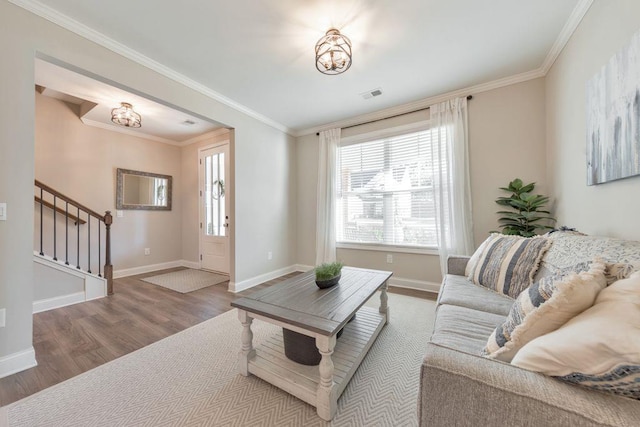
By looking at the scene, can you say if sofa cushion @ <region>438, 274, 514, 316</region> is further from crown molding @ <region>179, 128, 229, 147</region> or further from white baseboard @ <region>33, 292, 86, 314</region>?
crown molding @ <region>179, 128, 229, 147</region>

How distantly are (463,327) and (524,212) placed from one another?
1.99 meters

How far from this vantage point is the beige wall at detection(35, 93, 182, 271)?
337 centimetres

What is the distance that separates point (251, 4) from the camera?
5.69 feet

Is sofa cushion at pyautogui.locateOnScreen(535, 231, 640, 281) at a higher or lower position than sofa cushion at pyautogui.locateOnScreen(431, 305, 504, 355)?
higher

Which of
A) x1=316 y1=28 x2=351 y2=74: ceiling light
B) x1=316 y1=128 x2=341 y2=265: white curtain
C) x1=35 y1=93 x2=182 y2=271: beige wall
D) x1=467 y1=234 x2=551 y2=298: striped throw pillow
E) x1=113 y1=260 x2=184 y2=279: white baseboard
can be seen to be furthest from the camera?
x1=113 y1=260 x2=184 y2=279: white baseboard

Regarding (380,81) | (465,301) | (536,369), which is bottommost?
(465,301)

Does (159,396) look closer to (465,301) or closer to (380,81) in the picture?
(465,301)

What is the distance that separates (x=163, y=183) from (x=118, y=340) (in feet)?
11.4

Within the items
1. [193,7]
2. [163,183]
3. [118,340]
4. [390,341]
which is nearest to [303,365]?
[390,341]

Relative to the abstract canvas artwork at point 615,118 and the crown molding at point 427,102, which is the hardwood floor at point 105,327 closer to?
the abstract canvas artwork at point 615,118

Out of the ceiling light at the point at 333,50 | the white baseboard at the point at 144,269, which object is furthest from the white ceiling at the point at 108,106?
the white baseboard at the point at 144,269

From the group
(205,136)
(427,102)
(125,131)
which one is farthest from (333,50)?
(125,131)

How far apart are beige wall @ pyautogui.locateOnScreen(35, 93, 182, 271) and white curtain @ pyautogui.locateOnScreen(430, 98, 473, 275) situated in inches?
192

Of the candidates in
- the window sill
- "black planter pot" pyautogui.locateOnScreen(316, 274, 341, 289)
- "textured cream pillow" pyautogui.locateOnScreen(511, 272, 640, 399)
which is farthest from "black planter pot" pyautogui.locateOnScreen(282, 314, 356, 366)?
the window sill
